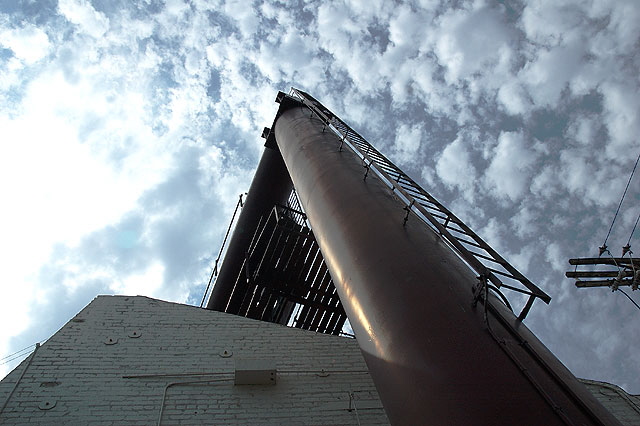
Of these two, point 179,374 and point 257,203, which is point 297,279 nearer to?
point 179,374

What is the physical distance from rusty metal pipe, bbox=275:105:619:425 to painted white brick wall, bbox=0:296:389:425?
8.31 feet

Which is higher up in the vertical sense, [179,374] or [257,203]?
→ [257,203]

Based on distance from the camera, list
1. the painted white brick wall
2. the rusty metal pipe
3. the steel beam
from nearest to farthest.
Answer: the rusty metal pipe
the painted white brick wall
the steel beam

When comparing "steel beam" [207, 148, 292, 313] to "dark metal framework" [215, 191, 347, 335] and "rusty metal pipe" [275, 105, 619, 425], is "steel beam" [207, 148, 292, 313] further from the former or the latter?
"rusty metal pipe" [275, 105, 619, 425]

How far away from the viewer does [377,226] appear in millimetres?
4344

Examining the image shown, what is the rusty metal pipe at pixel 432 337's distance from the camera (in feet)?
8.37

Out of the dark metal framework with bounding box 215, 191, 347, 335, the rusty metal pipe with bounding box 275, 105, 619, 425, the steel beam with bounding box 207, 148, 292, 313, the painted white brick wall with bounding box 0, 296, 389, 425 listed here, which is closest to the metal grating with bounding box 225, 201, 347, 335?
the dark metal framework with bounding box 215, 191, 347, 335

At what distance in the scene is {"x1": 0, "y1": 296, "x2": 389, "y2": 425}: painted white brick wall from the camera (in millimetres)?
5621

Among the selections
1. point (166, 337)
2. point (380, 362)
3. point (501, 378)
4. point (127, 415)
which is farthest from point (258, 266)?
point (501, 378)

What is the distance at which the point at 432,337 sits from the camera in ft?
9.86

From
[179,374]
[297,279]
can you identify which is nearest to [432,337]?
[179,374]

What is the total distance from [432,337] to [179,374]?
4.53 meters

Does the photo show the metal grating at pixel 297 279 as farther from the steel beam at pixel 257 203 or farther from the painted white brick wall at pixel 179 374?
the steel beam at pixel 257 203

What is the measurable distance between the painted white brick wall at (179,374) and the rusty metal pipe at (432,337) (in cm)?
253
